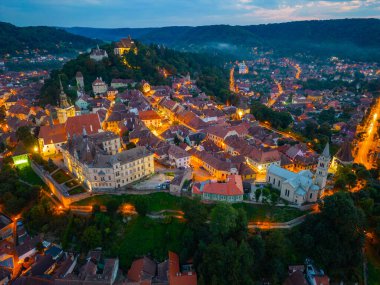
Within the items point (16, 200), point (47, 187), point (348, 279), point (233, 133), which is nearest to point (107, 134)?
point (47, 187)

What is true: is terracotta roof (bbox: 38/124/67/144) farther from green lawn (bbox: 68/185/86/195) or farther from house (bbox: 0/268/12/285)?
house (bbox: 0/268/12/285)

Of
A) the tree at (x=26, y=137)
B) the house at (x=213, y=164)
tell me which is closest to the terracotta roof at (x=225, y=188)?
the house at (x=213, y=164)

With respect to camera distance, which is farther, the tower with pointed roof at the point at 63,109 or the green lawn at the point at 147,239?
the tower with pointed roof at the point at 63,109

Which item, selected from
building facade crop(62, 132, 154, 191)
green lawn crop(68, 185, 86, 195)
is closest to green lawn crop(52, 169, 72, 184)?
building facade crop(62, 132, 154, 191)

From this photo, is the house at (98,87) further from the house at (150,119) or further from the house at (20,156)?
the house at (20,156)

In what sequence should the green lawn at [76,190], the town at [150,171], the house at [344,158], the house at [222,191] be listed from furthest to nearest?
the house at [344,158] → the green lawn at [76,190] → the house at [222,191] → the town at [150,171]
